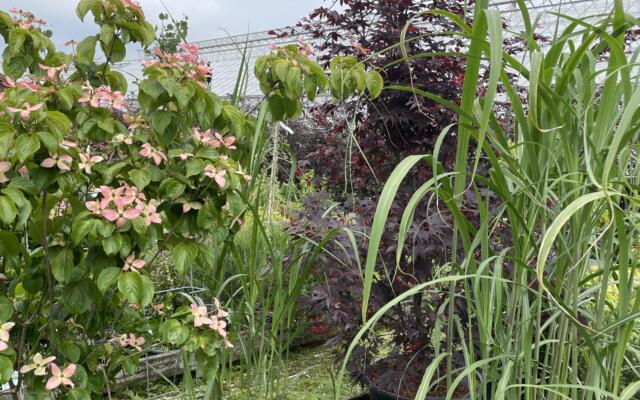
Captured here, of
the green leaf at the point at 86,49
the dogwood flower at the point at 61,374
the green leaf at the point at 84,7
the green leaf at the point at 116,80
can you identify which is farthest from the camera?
the green leaf at the point at 116,80

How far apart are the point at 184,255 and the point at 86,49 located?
2.27 ft

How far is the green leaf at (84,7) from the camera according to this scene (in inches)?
68.1

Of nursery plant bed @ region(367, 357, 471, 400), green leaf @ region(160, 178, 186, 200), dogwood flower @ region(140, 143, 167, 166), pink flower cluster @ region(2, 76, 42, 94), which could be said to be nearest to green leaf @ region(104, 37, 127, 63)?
pink flower cluster @ region(2, 76, 42, 94)

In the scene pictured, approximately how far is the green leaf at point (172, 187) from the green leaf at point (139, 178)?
1.6 inches

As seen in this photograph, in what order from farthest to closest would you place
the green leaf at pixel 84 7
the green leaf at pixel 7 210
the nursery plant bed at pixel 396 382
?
1. the nursery plant bed at pixel 396 382
2. the green leaf at pixel 84 7
3. the green leaf at pixel 7 210

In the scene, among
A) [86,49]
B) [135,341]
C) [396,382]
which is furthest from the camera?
[396,382]

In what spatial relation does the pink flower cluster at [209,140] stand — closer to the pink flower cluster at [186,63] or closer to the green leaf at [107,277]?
the pink flower cluster at [186,63]

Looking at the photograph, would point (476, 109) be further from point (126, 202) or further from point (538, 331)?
point (126, 202)

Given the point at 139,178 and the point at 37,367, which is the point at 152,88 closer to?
the point at 139,178

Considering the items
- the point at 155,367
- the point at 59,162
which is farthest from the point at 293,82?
the point at 155,367

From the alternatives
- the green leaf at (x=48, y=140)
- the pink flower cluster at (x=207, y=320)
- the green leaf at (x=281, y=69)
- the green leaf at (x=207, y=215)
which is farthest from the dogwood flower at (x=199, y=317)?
the green leaf at (x=281, y=69)

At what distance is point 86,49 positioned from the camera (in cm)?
186

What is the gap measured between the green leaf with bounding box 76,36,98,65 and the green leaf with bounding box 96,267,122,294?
2.20ft

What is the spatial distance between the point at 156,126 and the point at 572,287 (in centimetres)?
105
